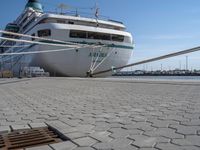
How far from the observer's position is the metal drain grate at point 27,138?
9.36ft

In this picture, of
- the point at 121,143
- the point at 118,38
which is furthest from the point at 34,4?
the point at 121,143

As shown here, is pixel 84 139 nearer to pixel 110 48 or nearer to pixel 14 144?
pixel 14 144

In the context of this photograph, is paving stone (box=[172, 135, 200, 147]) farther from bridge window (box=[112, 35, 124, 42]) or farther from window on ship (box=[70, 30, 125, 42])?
bridge window (box=[112, 35, 124, 42])

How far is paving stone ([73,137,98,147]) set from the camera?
2.69 m

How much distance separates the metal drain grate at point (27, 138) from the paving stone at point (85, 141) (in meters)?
0.27

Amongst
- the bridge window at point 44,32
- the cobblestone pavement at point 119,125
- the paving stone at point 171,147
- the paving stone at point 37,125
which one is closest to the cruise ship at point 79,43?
the bridge window at point 44,32

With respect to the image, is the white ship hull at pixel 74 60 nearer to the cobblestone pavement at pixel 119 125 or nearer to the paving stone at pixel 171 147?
the cobblestone pavement at pixel 119 125

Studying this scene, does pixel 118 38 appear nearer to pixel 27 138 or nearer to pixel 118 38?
pixel 118 38

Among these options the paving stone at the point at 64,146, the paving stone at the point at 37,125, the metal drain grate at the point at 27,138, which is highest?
the paving stone at the point at 37,125

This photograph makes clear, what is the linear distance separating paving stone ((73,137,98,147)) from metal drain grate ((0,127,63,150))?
0.87 feet

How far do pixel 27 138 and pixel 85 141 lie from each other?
0.74 metres

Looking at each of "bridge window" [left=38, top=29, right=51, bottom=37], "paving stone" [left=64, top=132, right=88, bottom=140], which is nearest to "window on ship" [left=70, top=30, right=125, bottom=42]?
"bridge window" [left=38, top=29, right=51, bottom=37]

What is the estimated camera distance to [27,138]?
308 cm

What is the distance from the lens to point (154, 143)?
264 centimetres
